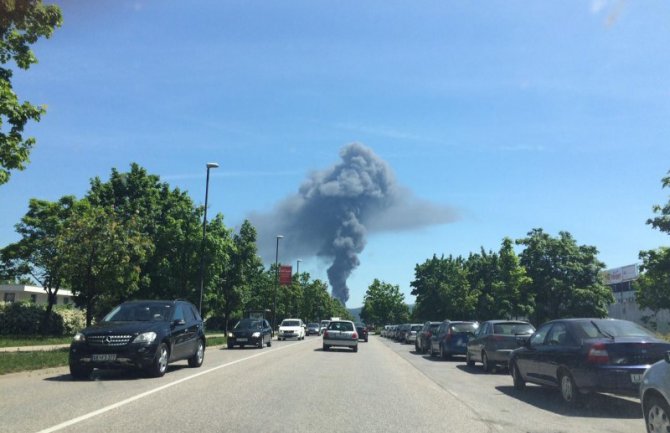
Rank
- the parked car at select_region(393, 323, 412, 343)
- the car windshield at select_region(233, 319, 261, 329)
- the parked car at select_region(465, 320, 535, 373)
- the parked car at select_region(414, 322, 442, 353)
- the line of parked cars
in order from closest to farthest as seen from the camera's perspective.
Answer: the line of parked cars → the parked car at select_region(465, 320, 535, 373) → the parked car at select_region(414, 322, 442, 353) → the car windshield at select_region(233, 319, 261, 329) → the parked car at select_region(393, 323, 412, 343)

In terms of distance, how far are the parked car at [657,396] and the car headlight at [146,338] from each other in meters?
9.61

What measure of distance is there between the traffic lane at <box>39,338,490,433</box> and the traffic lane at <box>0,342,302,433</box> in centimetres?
55

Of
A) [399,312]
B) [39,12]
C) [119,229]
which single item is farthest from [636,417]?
[399,312]

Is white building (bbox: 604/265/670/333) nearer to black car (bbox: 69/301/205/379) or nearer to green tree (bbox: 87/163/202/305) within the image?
green tree (bbox: 87/163/202/305)

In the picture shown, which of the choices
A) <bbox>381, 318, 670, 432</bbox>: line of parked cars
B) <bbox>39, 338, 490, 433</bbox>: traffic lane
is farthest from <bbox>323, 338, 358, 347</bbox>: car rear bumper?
<bbox>381, 318, 670, 432</bbox>: line of parked cars

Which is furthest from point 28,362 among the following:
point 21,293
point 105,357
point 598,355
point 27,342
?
point 21,293

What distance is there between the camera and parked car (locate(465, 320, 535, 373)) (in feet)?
52.5

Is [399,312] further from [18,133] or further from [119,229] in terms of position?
[18,133]

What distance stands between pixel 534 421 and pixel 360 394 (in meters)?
3.59

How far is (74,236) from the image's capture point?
76.4 feet

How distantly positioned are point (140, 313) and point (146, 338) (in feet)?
5.50

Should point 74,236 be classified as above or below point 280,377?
above

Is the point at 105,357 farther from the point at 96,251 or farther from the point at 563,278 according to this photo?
the point at 563,278

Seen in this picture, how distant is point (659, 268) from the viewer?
2928 cm
